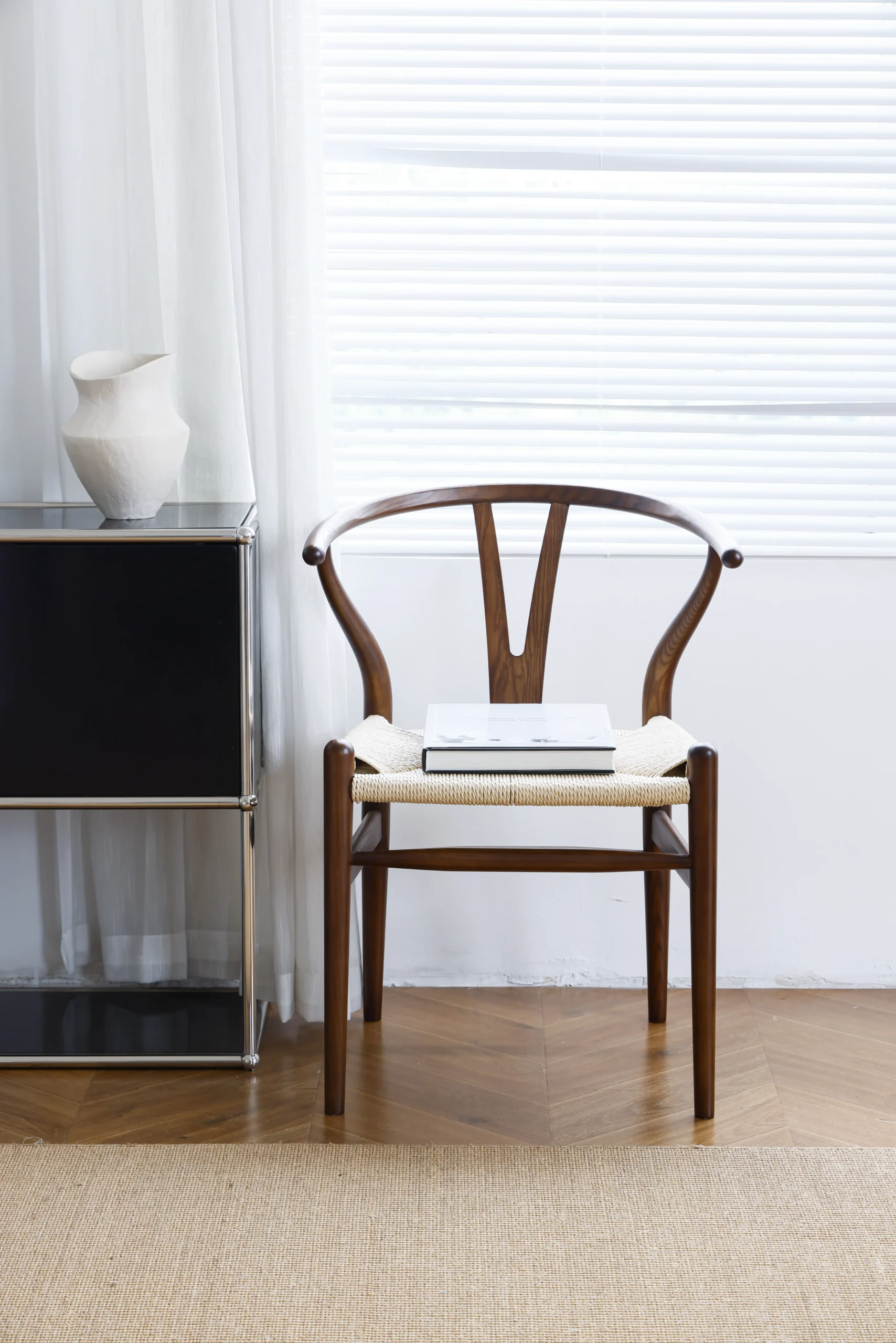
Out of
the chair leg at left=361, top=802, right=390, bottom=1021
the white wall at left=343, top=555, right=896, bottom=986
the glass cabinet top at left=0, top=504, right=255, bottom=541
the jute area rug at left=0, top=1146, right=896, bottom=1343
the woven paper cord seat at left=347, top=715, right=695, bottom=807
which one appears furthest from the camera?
the white wall at left=343, top=555, right=896, bottom=986

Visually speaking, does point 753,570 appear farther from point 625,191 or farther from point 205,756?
point 205,756

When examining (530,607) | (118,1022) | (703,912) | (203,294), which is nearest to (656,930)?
(703,912)

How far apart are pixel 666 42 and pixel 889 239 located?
488 mm

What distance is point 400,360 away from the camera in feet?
6.73

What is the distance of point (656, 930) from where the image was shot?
195 cm

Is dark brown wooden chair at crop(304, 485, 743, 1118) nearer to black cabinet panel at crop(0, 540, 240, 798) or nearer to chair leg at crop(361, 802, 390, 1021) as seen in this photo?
chair leg at crop(361, 802, 390, 1021)

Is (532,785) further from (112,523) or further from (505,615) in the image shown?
(112,523)

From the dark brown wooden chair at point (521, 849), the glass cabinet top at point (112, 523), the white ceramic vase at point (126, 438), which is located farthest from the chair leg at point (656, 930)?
the white ceramic vase at point (126, 438)

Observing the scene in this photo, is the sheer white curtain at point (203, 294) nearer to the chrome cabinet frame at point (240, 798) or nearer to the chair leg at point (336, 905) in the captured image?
the chrome cabinet frame at point (240, 798)

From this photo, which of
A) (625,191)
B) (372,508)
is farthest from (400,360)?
(625,191)

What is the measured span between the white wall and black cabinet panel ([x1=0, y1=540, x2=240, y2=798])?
1.33 feet

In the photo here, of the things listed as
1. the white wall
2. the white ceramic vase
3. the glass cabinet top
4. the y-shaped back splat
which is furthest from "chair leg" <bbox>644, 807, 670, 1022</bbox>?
the white ceramic vase

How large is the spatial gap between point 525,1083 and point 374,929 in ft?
1.12

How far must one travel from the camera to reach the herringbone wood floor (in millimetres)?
1711
